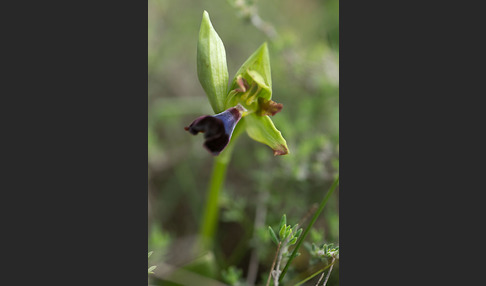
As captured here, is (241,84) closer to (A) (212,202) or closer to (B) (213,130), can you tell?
(B) (213,130)

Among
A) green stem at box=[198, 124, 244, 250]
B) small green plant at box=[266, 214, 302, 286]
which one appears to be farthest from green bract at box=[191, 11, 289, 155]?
green stem at box=[198, 124, 244, 250]

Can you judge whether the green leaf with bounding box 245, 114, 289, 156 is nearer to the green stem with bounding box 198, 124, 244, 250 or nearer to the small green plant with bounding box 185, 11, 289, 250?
the small green plant with bounding box 185, 11, 289, 250

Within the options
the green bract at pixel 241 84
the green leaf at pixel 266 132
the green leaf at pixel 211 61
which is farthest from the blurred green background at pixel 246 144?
the green leaf at pixel 211 61

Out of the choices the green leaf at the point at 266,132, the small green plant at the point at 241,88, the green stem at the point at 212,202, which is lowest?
the green stem at the point at 212,202

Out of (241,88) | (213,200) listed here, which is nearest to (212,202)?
(213,200)

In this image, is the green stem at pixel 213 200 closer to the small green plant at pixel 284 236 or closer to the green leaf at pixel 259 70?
the green leaf at pixel 259 70

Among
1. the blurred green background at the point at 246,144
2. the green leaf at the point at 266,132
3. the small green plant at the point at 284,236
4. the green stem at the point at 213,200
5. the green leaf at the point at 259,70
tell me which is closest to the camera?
the small green plant at the point at 284,236

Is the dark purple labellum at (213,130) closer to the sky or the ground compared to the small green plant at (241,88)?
closer to the ground
